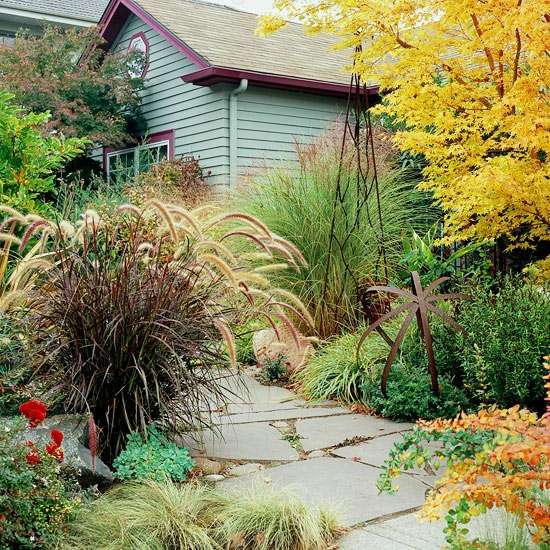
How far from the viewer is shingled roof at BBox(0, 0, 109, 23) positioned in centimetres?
1880

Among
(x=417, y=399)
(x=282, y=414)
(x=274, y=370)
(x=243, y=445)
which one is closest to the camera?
(x=243, y=445)

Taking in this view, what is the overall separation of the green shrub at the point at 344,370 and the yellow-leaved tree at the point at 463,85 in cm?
122

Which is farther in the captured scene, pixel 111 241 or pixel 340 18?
A: pixel 340 18

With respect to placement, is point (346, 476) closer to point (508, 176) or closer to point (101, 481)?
point (101, 481)

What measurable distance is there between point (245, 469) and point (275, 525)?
3.56 feet

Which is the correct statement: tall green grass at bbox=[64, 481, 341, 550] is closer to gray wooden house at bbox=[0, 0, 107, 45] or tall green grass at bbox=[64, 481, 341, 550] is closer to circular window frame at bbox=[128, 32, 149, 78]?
circular window frame at bbox=[128, 32, 149, 78]

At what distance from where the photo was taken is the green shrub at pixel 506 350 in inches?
179

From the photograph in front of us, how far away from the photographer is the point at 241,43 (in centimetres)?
1430

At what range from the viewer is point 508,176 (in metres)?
5.30

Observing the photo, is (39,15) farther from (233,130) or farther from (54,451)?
(54,451)

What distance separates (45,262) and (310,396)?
8.37ft

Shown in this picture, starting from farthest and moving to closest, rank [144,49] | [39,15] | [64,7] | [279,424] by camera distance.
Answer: [64,7] → [39,15] → [144,49] → [279,424]

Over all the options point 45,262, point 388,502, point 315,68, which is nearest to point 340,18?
point 45,262

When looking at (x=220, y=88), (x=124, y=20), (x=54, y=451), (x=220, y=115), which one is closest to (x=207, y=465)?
(x=54, y=451)
